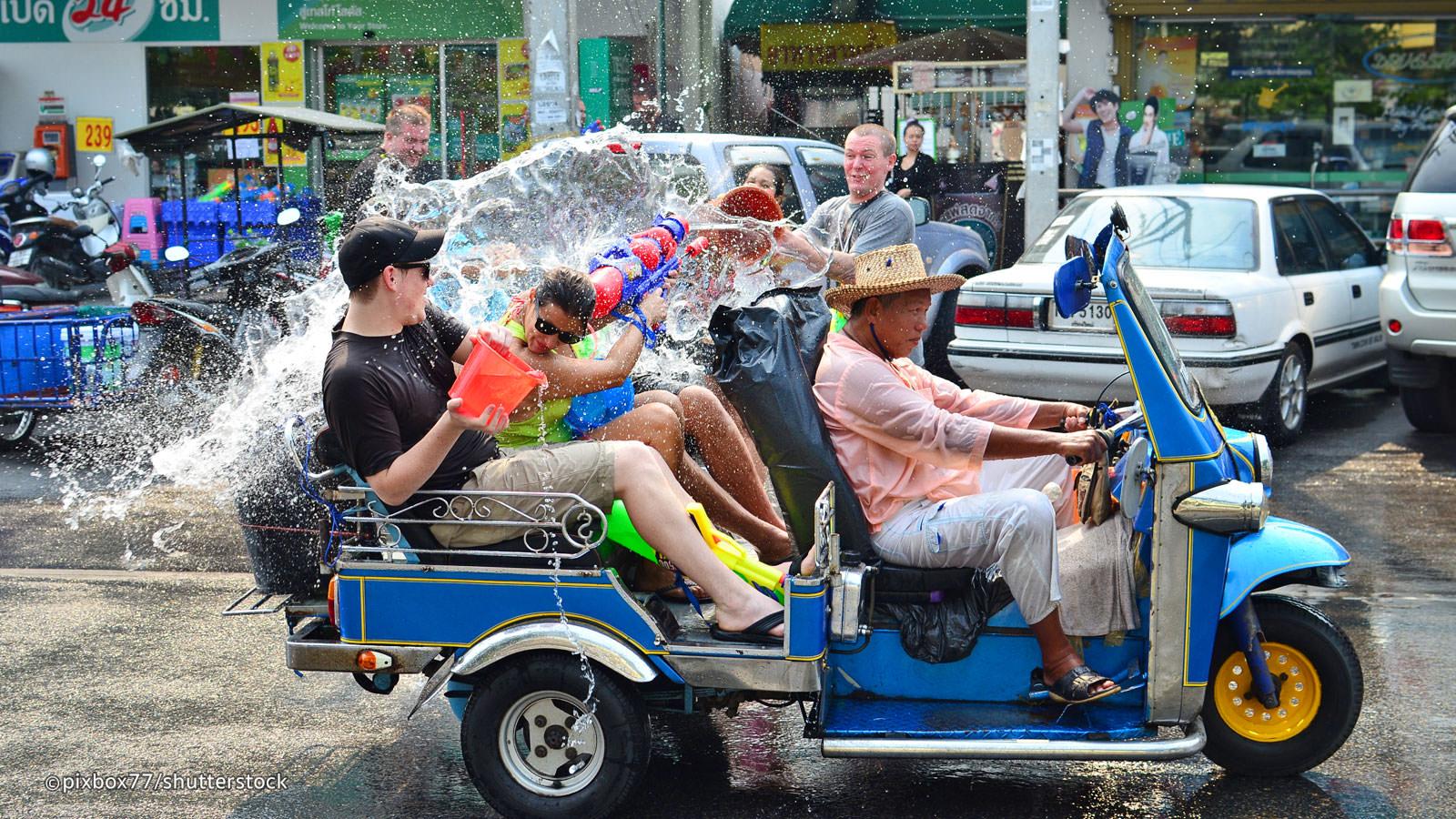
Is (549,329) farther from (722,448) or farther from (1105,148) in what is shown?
(1105,148)

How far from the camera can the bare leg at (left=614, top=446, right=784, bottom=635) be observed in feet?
14.0

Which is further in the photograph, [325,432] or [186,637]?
[186,637]

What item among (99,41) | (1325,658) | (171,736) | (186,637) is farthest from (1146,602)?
(99,41)

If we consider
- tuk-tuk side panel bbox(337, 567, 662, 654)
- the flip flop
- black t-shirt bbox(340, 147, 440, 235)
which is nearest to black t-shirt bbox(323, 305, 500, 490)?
tuk-tuk side panel bbox(337, 567, 662, 654)

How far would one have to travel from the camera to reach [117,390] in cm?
1002

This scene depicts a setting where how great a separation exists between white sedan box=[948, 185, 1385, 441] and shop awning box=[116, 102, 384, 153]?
5268 mm

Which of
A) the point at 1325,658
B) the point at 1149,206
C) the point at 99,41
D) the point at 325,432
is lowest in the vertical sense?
the point at 1325,658

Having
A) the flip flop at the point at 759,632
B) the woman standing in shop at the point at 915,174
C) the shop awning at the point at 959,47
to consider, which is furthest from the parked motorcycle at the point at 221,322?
the shop awning at the point at 959,47

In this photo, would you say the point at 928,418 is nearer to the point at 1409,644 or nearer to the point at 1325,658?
the point at 1325,658

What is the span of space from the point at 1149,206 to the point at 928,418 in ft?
19.5

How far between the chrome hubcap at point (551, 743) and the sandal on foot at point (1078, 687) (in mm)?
1290

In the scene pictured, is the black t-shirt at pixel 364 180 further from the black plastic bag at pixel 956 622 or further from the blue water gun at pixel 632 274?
the black plastic bag at pixel 956 622

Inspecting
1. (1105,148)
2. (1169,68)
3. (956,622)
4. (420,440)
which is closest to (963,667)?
(956,622)

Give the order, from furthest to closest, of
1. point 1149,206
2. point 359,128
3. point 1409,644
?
point 359,128
point 1149,206
point 1409,644
